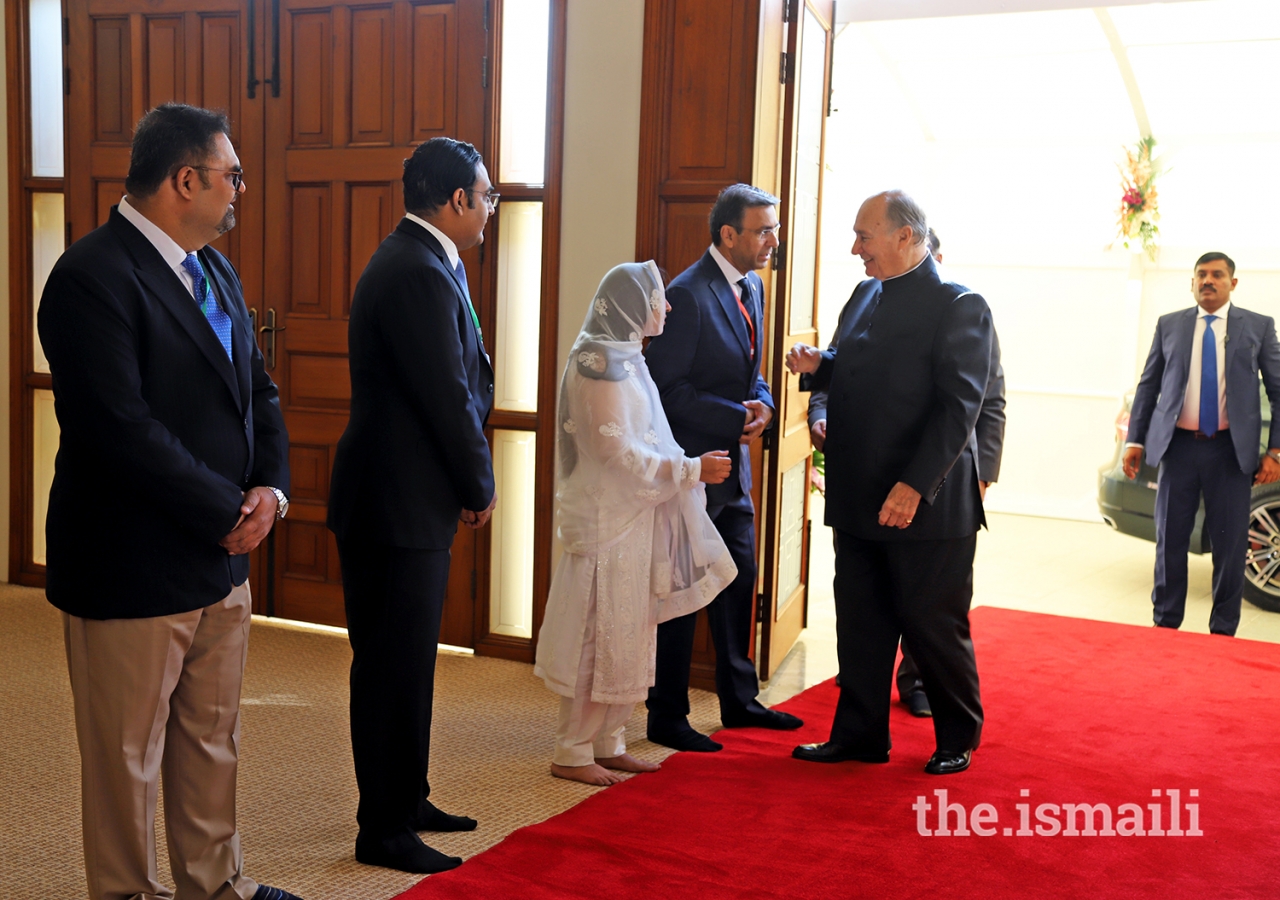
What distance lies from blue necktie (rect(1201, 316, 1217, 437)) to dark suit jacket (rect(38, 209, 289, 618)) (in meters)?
4.09

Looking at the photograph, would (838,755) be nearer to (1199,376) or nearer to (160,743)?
(160,743)

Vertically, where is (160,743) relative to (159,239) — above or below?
below

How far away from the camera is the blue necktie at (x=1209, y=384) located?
483cm

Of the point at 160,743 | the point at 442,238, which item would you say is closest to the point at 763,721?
the point at 442,238

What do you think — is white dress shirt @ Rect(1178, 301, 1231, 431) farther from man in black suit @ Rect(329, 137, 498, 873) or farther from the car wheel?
man in black suit @ Rect(329, 137, 498, 873)

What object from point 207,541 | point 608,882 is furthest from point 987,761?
point 207,541

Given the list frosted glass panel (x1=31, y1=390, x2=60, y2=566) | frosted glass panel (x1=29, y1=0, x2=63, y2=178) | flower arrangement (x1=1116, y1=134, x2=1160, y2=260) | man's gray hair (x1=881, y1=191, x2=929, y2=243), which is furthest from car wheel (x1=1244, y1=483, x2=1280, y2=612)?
frosted glass panel (x1=29, y1=0, x2=63, y2=178)

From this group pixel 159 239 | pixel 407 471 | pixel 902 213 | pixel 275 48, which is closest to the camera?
pixel 159 239

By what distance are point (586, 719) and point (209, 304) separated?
1.54 m

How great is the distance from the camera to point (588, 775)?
312 cm

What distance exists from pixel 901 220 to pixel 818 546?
13.5 ft

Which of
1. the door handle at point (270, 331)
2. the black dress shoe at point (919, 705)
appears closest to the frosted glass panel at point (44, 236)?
the door handle at point (270, 331)

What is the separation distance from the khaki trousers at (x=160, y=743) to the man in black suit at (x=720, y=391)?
146 centimetres

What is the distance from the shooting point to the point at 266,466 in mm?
2273
